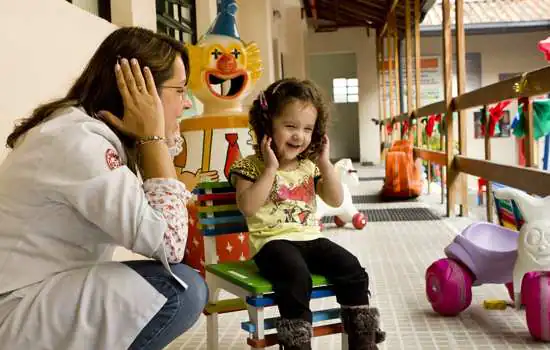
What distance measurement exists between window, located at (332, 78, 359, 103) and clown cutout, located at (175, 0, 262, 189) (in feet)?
41.4

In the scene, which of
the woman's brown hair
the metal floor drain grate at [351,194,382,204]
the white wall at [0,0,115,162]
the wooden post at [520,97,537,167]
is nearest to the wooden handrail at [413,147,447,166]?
the metal floor drain grate at [351,194,382,204]

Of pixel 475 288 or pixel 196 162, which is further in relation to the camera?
pixel 196 162

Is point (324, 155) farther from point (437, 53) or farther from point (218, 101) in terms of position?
point (437, 53)

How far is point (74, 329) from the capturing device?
3.92ft

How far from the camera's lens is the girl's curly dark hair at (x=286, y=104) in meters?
1.85

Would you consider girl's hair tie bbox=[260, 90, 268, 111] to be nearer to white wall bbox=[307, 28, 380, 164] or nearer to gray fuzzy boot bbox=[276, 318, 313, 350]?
gray fuzzy boot bbox=[276, 318, 313, 350]

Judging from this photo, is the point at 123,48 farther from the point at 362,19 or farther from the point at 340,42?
the point at 340,42

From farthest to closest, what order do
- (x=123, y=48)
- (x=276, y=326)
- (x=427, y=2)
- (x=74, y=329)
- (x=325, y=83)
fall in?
(x=325, y=83) < (x=427, y=2) < (x=276, y=326) < (x=123, y=48) < (x=74, y=329)

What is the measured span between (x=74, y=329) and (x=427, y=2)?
755 centimetres

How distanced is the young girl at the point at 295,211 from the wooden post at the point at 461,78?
118 inches

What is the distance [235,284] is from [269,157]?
13.9 inches

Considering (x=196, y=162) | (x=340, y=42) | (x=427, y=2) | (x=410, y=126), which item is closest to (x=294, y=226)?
(x=196, y=162)

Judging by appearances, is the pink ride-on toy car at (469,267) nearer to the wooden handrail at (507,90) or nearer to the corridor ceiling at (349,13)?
the wooden handrail at (507,90)

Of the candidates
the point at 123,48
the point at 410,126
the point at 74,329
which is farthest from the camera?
the point at 410,126
